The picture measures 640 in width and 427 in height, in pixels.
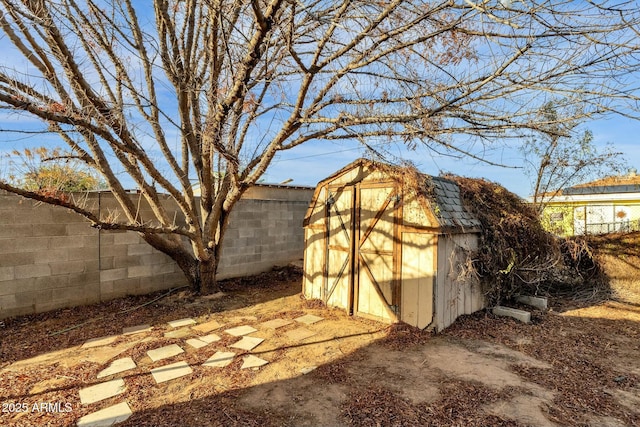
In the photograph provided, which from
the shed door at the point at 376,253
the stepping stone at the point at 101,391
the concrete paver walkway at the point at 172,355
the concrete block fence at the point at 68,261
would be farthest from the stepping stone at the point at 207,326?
the shed door at the point at 376,253

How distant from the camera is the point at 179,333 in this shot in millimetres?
4434

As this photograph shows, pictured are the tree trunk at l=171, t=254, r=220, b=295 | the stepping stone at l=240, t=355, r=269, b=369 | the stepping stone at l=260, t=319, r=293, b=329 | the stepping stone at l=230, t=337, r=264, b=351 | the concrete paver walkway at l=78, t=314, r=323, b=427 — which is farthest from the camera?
the tree trunk at l=171, t=254, r=220, b=295

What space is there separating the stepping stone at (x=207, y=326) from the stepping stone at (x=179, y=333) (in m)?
0.12

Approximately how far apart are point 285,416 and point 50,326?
13.1 ft

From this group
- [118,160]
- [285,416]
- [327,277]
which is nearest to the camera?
[285,416]

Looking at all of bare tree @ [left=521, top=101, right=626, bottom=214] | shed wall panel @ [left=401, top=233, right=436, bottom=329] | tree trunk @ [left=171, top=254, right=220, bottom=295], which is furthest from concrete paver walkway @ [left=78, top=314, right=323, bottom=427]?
bare tree @ [left=521, top=101, right=626, bottom=214]

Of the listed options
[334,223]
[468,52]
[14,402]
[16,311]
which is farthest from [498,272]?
[16,311]

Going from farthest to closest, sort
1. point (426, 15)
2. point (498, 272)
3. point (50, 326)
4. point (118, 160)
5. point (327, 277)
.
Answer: point (327, 277)
point (498, 272)
point (118, 160)
point (50, 326)
point (426, 15)

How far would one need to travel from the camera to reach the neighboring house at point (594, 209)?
336 inches

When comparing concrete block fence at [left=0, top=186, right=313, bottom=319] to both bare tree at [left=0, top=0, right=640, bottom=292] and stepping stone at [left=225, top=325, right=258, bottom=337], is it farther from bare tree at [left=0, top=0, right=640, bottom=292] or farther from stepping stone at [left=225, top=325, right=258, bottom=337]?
stepping stone at [left=225, top=325, right=258, bottom=337]

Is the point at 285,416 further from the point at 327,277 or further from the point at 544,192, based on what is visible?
the point at 544,192

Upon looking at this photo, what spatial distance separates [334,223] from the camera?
5723mm

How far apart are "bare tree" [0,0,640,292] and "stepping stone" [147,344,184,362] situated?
68.9 inches

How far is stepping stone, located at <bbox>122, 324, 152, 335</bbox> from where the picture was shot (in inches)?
175
